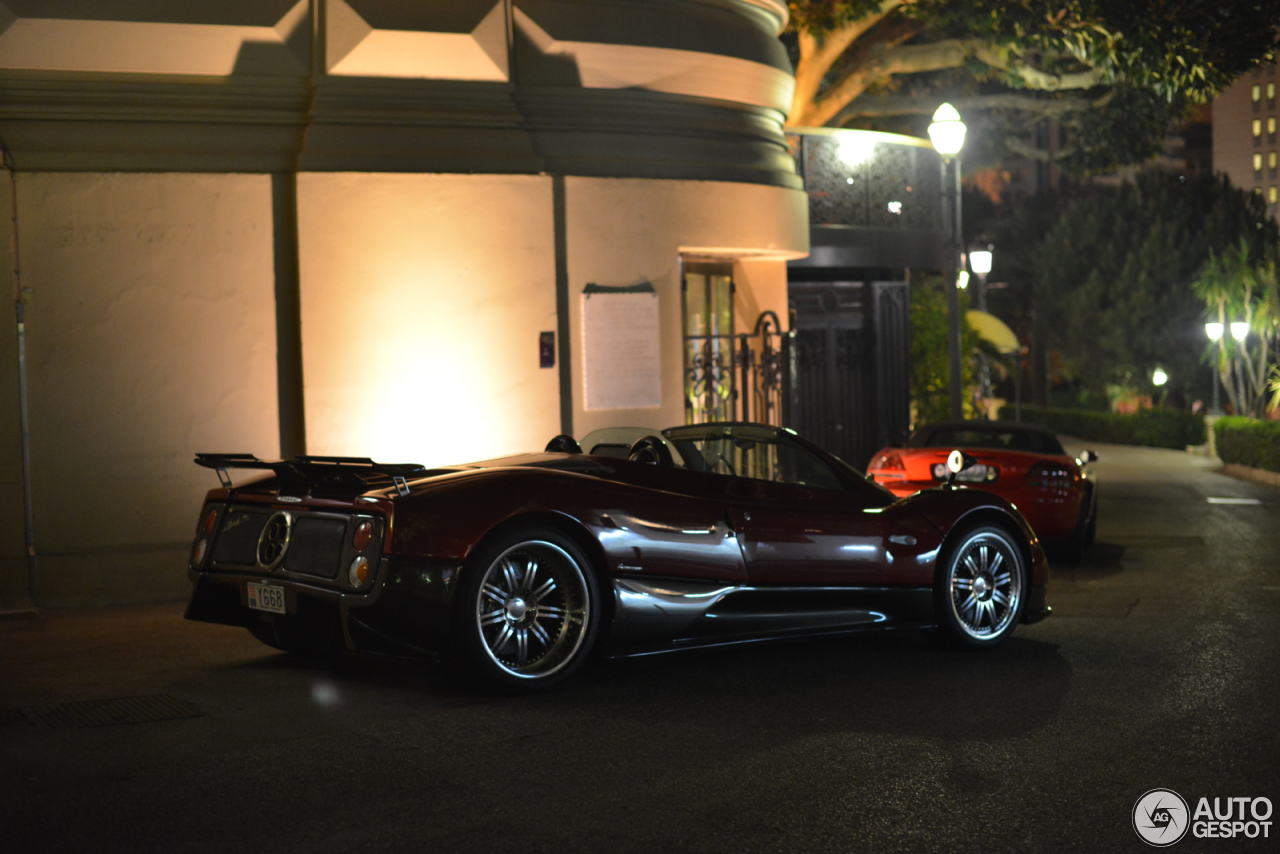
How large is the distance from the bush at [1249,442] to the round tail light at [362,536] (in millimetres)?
20564

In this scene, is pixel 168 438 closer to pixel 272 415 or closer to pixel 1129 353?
pixel 272 415

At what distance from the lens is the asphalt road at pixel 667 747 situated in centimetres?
Answer: 436

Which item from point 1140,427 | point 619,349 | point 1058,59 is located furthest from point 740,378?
point 1140,427

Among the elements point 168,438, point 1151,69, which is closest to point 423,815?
point 168,438

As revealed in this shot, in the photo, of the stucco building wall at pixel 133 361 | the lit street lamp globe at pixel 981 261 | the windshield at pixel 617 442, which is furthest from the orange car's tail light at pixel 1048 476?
the lit street lamp globe at pixel 981 261

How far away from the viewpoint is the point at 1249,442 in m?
24.7

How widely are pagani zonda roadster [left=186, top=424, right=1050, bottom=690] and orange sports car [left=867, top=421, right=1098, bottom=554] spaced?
4.12 m

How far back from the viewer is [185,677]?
696 centimetres

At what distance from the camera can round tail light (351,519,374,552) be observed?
6.12 meters

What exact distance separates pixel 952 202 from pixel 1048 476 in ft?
16.6

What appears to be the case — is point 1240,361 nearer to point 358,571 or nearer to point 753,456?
point 753,456

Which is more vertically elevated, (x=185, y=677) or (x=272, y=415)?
(x=272, y=415)

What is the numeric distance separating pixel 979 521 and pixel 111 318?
6376mm

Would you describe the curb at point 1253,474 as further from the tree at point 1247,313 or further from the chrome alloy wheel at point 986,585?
the chrome alloy wheel at point 986,585
